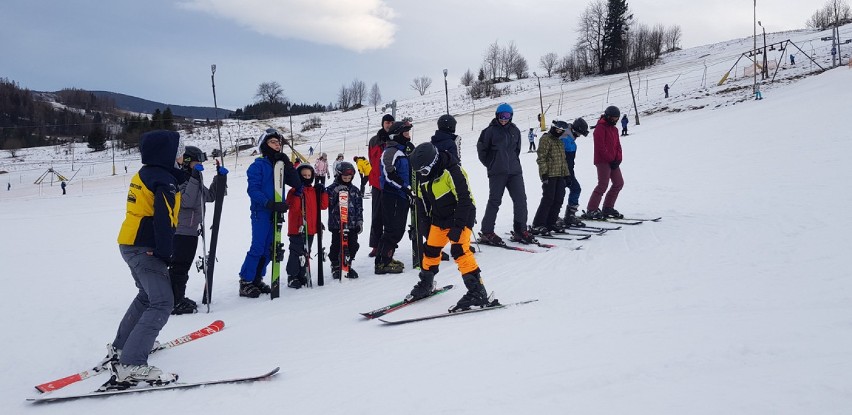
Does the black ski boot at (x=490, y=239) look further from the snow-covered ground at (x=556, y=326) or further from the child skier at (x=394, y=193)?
the child skier at (x=394, y=193)

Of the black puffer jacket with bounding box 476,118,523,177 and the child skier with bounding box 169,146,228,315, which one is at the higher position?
the black puffer jacket with bounding box 476,118,523,177

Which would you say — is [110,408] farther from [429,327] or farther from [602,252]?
[602,252]

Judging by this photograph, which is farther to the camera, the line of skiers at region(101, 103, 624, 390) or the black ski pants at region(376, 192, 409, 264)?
the black ski pants at region(376, 192, 409, 264)

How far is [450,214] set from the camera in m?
5.03

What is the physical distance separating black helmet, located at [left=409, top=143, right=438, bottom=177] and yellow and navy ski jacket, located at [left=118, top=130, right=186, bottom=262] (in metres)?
2.14

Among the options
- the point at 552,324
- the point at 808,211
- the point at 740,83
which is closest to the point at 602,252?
the point at 552,324

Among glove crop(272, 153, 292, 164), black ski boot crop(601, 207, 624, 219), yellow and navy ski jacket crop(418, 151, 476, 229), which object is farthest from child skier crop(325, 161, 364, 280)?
black ski boot crop(601, 207, 624, 219)

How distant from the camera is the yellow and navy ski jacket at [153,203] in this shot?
3.61 m

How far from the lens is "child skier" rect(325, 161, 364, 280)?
6754 mm

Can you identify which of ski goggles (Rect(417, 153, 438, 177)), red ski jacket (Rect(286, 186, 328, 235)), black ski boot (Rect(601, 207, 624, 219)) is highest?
ski goggles (Rect(417, 153, 438, 177))

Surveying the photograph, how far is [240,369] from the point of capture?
3.84 metres

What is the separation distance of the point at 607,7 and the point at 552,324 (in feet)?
267

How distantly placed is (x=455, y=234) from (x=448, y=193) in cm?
45

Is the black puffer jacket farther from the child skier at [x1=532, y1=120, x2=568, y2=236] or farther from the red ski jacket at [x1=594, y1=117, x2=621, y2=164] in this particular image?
the red ski jacket at [x1=594, y1=117, x2=621, y2=164]
